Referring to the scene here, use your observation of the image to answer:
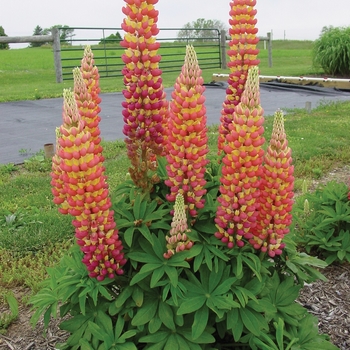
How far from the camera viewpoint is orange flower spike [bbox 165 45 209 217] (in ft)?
5.80

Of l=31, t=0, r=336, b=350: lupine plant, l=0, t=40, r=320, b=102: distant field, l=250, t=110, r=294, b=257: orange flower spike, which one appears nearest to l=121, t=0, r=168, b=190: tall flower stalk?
l=31, t=0, r=336, b=350: lupine plant

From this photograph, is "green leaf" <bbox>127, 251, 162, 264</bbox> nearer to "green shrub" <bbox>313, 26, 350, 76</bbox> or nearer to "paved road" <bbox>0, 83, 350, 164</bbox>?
"paved road" <bbox>0, 83, 350, 164</bbox>

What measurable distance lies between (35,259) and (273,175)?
100 inches

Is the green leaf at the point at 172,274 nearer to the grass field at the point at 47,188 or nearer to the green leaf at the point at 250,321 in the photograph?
the green leaf at the point at 250,321

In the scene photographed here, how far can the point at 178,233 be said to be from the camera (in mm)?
1853

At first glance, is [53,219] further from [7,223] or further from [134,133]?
[134,133]

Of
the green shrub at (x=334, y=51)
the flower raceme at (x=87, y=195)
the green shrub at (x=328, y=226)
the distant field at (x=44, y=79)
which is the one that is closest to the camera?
the flower raceme at (x=87, y=195)

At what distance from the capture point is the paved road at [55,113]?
25.0 ft

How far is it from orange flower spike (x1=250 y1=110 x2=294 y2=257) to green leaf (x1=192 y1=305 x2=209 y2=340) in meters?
0.35

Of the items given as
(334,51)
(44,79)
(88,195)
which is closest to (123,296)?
(88,195)

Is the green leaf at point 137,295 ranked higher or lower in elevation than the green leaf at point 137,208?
lower

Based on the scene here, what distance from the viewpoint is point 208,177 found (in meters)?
2.37

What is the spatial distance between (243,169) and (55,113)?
9.18m

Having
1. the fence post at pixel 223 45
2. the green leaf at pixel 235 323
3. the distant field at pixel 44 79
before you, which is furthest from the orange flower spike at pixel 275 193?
the fence post at pixel 223 45
